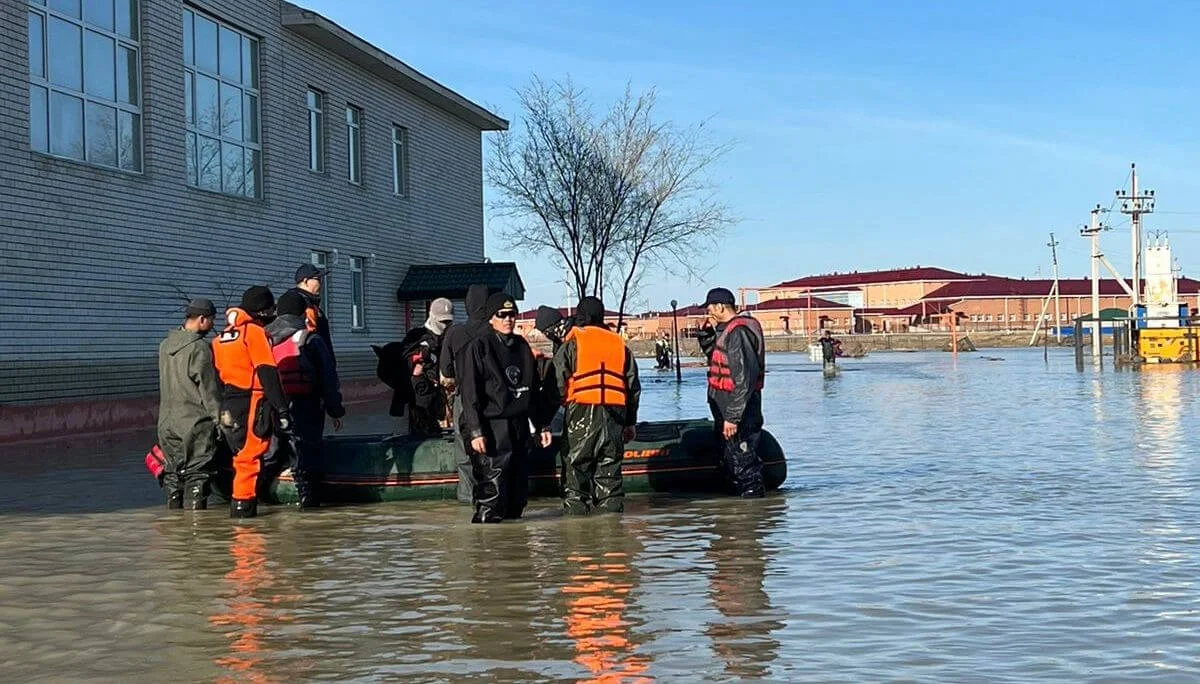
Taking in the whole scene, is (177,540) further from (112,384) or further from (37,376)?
(112,384)

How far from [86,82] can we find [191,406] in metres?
12.9

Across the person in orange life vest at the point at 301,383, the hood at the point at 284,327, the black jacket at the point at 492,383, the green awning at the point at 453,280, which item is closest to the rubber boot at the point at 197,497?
the person in orange life vest at the point at 301,383

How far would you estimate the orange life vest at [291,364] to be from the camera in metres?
12.5

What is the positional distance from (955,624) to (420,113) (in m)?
32.9

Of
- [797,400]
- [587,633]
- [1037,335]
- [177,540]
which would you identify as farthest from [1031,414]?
[1037,335]

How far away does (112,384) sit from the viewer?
24.1 meters

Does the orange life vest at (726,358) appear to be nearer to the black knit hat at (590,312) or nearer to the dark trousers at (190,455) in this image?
the black knit hat at (590,312)

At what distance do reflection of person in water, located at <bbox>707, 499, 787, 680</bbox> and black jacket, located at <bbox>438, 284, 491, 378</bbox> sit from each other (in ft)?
7.85

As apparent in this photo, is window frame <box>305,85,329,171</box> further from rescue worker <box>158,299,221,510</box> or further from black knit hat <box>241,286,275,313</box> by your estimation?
black knit hat <box>241,286,275,313</box>

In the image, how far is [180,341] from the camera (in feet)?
41.0

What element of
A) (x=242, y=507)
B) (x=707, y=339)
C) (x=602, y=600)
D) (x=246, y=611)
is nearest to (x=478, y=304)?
(x=242, y=507)

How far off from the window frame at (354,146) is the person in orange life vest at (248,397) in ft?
75.1

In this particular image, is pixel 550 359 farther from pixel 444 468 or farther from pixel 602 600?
pixel 602 600

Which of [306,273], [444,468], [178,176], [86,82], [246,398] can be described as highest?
[86,82]
